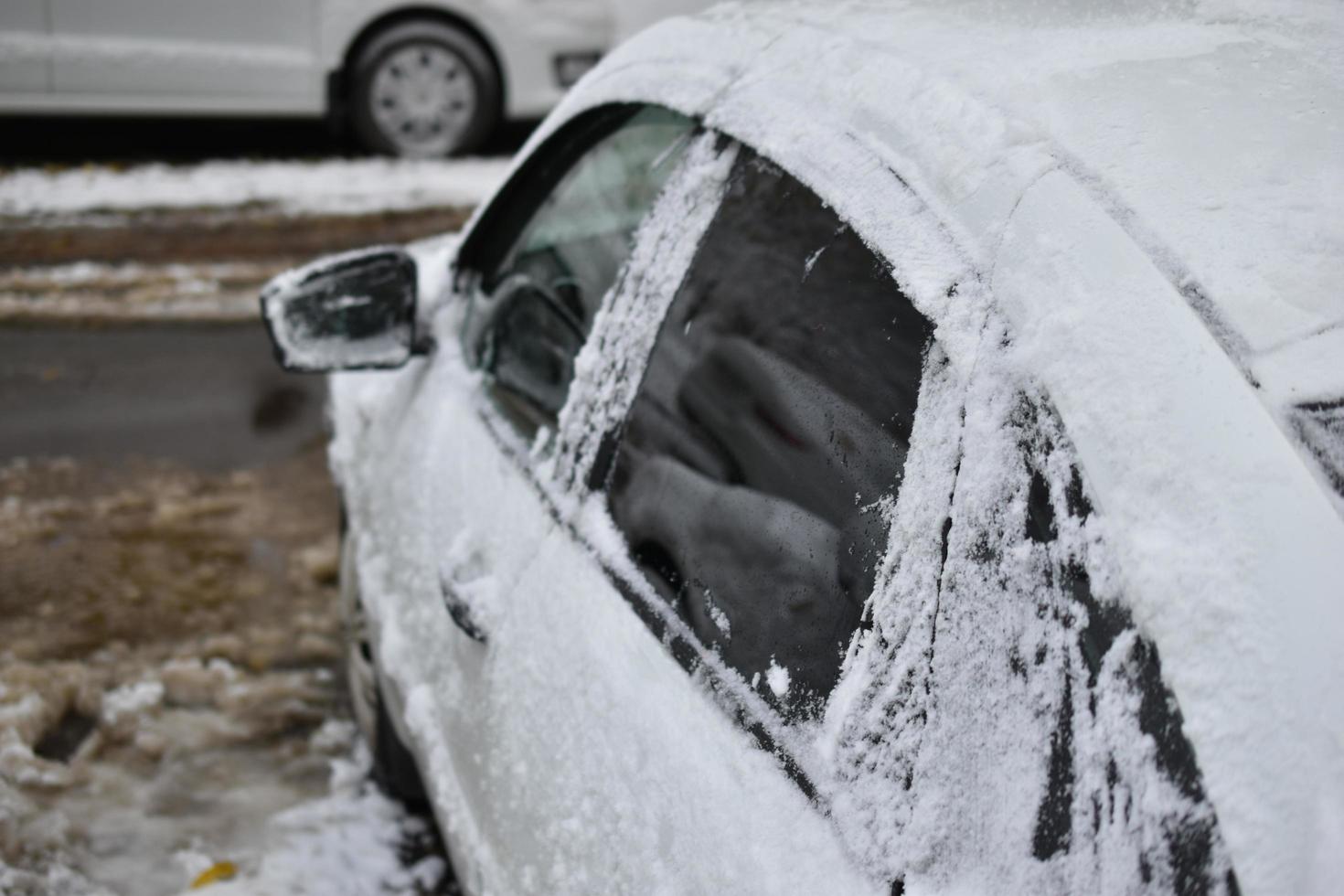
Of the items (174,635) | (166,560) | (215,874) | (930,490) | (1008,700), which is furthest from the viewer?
(166,560)

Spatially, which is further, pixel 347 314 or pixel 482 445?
pixel 347 314

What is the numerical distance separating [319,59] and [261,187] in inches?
32.9

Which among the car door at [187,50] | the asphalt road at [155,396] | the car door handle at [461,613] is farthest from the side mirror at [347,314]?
the car door at [187,50]

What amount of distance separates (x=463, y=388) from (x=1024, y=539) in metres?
1.43

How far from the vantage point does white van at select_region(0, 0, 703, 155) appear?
6.98 meters

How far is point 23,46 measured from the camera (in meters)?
6.89

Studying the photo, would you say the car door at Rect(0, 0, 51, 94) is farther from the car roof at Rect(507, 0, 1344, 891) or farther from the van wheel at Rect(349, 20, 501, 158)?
the car roof at Rect(507, 0, 1344, 891)

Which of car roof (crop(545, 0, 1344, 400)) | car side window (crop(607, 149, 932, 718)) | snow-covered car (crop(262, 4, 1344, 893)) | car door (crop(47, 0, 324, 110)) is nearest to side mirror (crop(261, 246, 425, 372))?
snow-covered car (crop(262, 4, 1344, 893))

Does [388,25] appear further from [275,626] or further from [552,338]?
[552,338]

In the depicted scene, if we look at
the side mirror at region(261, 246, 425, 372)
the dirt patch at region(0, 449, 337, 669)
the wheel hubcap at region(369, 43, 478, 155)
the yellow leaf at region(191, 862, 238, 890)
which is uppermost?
the side mirror at region(261, 246, 425, 372)

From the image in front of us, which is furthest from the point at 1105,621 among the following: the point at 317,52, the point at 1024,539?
the point at 317,52

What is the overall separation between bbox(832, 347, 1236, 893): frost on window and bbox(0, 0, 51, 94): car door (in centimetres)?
723

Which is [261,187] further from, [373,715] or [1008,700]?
[1008,700]

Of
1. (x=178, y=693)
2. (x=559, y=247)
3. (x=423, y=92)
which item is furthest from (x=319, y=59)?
(x=559, y=247)
